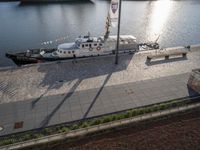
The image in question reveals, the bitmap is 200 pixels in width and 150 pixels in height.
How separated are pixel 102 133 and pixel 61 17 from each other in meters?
52.1

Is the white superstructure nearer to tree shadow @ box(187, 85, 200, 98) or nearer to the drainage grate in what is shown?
tree shadow @ box(187, 85, 200, 98)

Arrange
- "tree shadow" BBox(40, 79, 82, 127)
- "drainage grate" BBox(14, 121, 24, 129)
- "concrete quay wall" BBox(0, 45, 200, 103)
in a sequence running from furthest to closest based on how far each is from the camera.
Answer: "concrete quay wall" BBox(0, 45, 200, 103) → "tree shadow" BBox(40, 79, 82, 127) → "drainage grate" BBox(14, 121, 24, 129)

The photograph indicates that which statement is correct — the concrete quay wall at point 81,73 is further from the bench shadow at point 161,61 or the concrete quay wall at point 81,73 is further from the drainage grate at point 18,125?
the drainage grate at point 18,125

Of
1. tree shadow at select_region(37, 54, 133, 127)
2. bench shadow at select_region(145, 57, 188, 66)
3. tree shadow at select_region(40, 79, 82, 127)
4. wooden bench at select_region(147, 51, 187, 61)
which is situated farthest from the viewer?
wooden bench at select_region(147, 51, 187, 61)

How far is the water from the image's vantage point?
45281 mm

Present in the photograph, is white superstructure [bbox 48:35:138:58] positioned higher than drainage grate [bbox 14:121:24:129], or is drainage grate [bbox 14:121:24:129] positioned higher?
white superstructure [bbox 48:35:138:58]

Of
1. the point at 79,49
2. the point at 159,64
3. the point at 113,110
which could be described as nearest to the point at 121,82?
the point at 113,110

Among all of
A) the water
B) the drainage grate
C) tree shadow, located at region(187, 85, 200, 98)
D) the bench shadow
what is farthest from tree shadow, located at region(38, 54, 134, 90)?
the water

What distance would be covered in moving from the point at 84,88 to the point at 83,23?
121 feet

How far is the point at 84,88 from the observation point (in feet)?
74.8

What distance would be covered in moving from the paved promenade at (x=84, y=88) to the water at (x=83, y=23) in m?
13.2

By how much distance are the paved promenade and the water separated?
1325 cm

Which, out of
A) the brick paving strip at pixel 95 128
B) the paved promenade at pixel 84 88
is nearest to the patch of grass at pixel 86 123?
the brick paving strip at pixel 95 128

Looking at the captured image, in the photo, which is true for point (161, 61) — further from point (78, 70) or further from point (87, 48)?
point (78, 70)
